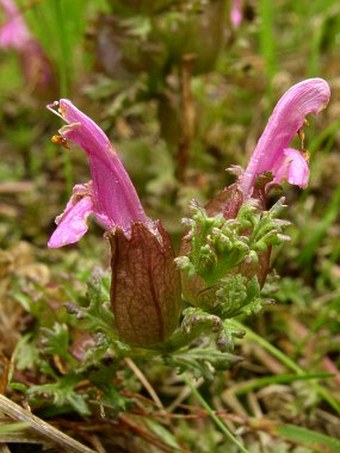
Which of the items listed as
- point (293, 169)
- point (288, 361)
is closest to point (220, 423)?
point (288, 361)

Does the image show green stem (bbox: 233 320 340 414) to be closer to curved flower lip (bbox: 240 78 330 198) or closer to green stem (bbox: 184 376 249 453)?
green stem (bbox: 184 376 249 453)

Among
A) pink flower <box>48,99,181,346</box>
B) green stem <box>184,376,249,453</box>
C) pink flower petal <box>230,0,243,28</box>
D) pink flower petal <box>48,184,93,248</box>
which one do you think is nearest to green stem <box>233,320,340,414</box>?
green stem <box>184,376,249,453</box>

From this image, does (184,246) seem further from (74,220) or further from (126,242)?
(74,220)

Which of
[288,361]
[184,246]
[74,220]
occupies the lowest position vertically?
[288,361]

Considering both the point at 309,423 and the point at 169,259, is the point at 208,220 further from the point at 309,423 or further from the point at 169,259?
the point at 309,423

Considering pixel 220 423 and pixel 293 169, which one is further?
pixel 220 423

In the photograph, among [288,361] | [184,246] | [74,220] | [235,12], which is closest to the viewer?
[74,220]

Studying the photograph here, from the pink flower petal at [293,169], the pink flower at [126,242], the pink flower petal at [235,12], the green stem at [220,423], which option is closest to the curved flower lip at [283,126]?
the pink flower petal at [293,169]
